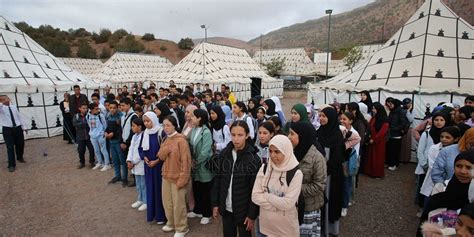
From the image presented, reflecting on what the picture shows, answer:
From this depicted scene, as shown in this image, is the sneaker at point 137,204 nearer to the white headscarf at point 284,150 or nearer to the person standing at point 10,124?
the white headscarf at point 284,150

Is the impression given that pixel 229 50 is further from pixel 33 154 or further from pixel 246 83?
pixel 33 154

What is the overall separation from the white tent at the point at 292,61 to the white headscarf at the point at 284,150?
39566mm

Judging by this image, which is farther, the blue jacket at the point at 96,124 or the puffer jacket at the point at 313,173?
the blue jacket at the point at 96,124

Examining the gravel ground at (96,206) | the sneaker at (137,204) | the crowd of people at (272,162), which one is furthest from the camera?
the sneaker at (137,204)

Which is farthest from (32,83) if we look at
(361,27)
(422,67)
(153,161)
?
(361,27)

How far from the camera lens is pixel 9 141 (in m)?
6.25

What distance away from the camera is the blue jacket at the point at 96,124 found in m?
6.05

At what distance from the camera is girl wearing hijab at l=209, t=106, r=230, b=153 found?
4145 mm

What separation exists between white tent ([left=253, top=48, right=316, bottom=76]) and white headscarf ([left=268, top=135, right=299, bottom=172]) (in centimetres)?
3957

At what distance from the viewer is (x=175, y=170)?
341cm

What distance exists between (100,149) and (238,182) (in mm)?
4952

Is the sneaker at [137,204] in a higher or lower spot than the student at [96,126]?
lower

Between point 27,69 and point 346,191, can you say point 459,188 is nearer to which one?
point 346,191

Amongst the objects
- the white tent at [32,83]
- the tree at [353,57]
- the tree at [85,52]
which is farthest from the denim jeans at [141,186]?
the tree at [85,52]
